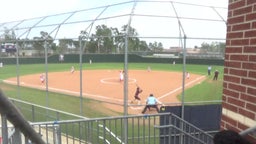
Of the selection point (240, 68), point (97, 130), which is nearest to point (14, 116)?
point (240, 68)

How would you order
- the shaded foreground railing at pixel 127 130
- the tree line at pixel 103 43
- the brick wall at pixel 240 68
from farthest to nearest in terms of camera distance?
the tree line at pixel 103 43
the shaded foreground railing at pixel 127 130
the brick wall at pixel 240 68

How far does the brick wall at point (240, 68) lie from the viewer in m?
3.14

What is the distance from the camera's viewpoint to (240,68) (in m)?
3.34

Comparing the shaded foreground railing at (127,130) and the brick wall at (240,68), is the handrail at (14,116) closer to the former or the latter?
the shaded foreground railing at (127,130)

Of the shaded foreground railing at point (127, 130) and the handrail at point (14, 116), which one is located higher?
the handrail at point (14, 116)

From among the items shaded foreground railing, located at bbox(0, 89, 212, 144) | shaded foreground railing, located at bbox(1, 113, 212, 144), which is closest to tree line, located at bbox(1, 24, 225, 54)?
shaded foreground railing, located at bbox(0, 89, 212, 144)

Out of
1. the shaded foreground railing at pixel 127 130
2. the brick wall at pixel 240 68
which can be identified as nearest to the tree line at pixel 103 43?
the shaded foreground railing at pixel 127 130

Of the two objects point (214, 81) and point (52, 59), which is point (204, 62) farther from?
point (52, 59)

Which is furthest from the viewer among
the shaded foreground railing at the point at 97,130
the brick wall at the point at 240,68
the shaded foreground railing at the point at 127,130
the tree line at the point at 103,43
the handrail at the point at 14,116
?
the tree line at the point at 103,43

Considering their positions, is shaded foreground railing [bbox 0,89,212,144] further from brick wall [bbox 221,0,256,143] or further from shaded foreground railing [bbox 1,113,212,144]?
brick wall [bbox 221,0,256,143]

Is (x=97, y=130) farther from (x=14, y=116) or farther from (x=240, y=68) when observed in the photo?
(x=14, y=116)

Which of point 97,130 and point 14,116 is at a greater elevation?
point 14,116

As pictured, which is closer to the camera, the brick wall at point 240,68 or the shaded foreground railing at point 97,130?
the shaded foreground railing at point 97,130

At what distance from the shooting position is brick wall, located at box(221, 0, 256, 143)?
3.14m
